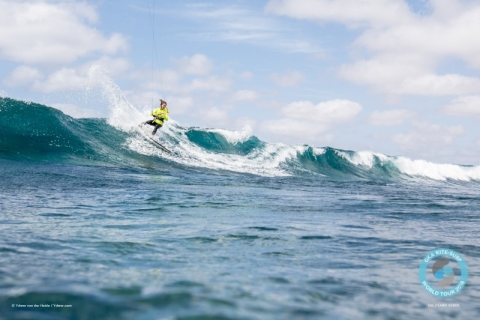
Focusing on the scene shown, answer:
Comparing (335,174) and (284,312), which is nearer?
(284,312)

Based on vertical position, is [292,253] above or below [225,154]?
below

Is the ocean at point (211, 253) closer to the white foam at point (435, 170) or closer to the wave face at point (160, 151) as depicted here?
the wave face at point (160, 151)

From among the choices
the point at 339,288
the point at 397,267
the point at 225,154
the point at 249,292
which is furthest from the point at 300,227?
the point at 225,154

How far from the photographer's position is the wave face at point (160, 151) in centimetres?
1708

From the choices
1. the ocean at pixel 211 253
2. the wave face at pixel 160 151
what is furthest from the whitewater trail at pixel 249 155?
the ocean at pixel 211 253

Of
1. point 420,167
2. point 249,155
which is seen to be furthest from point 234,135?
point 420,167

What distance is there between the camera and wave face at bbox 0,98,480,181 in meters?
17.1

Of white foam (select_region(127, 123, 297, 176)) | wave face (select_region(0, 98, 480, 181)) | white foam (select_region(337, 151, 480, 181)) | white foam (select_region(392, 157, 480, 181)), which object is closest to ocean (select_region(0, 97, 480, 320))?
wave face (select_region(0, 98, 480, 181))

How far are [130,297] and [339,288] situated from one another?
1663 mm

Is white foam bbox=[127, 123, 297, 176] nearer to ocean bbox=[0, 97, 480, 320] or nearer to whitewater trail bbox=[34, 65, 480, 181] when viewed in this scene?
whitewater trail bbox=[34, 65, 480, 181]

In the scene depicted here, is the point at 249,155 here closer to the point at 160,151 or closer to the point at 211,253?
the point at 160,151

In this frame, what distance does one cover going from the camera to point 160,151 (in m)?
21.2

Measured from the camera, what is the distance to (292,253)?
4.67 m

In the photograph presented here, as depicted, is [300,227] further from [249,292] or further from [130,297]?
[130,297]
